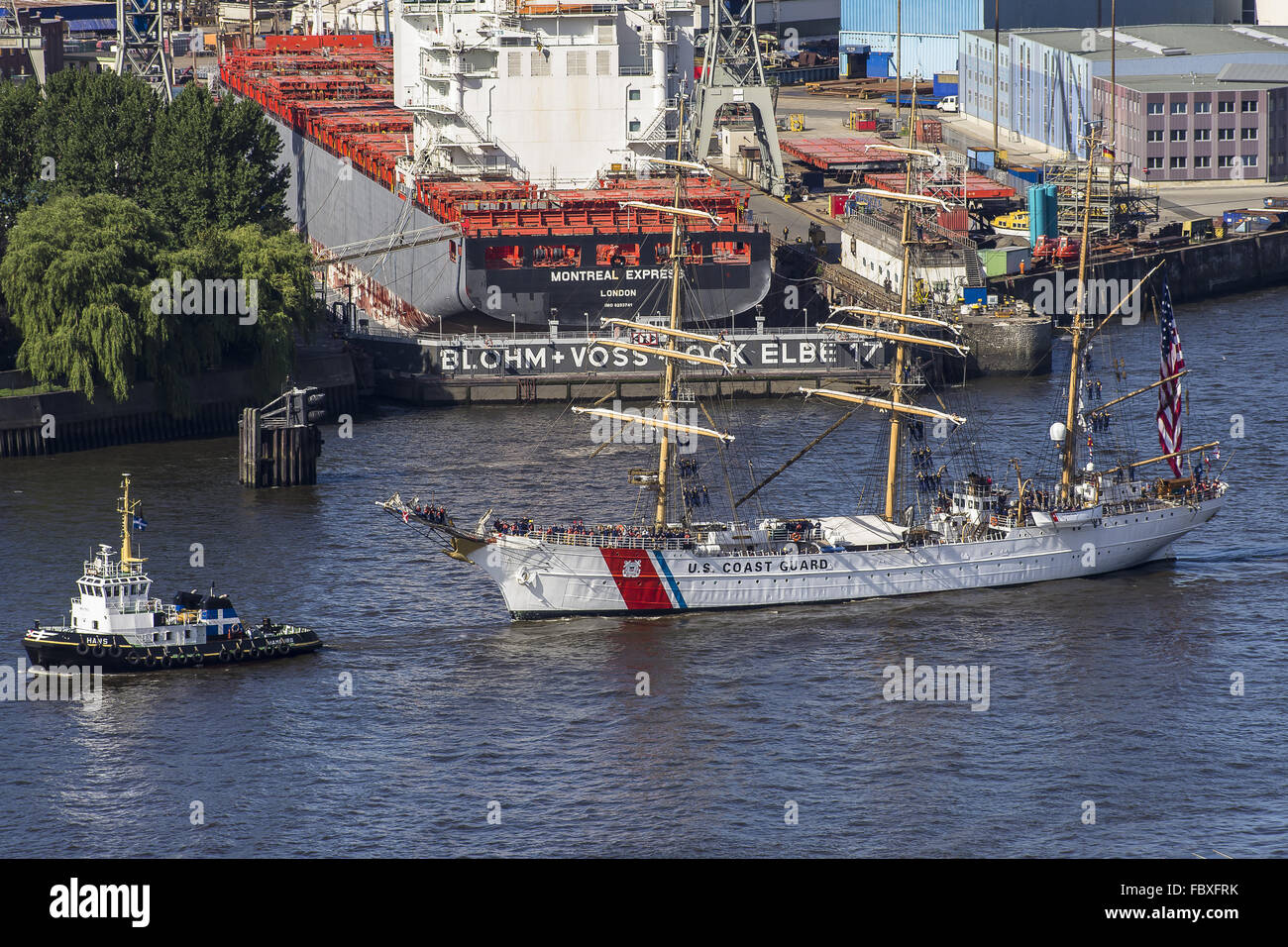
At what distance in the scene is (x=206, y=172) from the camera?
113 meters

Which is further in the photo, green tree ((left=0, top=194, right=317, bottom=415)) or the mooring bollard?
green tree ((left=0, top=194, right=317, bottom=415))

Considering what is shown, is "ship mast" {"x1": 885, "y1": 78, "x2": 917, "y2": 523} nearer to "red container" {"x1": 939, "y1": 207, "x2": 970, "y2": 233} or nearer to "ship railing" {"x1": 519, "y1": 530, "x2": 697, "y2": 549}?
"ship railing" {"x1": 519, "y1": 530, "x2": 697, "y2": 549}

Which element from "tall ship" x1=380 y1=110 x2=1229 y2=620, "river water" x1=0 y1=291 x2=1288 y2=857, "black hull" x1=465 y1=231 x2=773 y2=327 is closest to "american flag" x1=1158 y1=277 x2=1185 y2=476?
"tall ship" x1=380 y1=110 x2=1229 y2=620

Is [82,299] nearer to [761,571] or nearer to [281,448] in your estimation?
[281,448]

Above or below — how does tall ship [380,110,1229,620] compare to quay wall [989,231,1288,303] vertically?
below

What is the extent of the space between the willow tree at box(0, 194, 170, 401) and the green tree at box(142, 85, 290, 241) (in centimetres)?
915

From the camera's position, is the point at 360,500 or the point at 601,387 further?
the point at 601,387

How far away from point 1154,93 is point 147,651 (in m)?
101

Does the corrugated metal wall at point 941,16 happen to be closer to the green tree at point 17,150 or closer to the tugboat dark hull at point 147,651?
the green tree at point 17,150

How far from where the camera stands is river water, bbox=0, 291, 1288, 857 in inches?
2276

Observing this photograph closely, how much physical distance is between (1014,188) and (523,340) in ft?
175

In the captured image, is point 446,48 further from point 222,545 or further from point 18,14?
point 18,14

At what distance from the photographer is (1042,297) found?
12381cm
